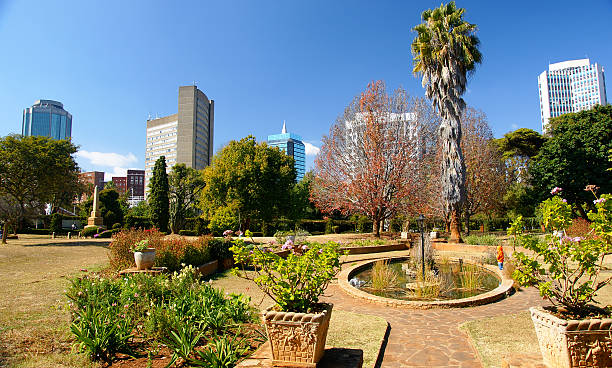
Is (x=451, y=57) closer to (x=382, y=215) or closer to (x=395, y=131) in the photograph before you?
(x=395, y=131)

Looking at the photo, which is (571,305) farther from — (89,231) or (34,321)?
(89,231)

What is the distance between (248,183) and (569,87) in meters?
181

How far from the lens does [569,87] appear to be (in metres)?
152

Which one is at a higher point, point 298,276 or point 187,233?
point 298,276

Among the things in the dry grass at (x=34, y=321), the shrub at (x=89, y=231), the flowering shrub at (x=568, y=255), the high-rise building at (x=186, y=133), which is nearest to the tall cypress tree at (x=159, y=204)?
the shrub at (x=89, y=231)

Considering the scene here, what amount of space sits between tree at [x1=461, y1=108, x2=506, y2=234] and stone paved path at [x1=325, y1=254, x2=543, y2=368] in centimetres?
2098

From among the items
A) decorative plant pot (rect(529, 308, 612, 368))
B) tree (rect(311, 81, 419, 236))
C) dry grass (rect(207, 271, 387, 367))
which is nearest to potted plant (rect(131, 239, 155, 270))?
dry grass (rect(207, 271, 387, 367))

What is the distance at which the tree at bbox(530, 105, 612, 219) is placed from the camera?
894 inches

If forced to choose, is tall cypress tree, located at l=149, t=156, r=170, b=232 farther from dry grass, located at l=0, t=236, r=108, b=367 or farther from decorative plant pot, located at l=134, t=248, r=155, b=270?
decorative plant pot, located at l=134, t=248, r=155, b=270

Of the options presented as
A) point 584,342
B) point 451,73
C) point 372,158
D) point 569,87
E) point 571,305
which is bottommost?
point 584,342

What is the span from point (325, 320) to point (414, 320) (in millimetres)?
3752

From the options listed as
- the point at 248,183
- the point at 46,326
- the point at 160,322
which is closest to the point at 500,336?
the point at 160,322

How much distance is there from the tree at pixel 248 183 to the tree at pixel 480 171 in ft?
48.8

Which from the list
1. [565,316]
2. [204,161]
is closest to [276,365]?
[565,316]
